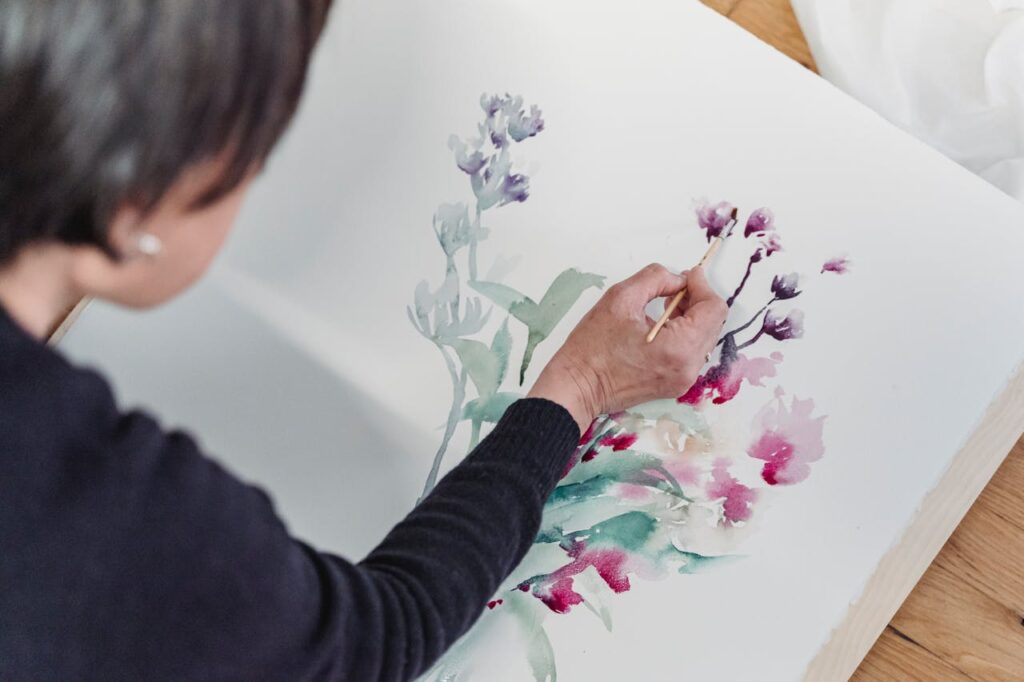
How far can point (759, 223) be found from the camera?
2.55ft

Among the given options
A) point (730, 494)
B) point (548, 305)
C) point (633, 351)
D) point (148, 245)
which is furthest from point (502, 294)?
point (148, 245)

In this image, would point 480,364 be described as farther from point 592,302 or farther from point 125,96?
point 125,96

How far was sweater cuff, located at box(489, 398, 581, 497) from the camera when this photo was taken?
693 millimetres

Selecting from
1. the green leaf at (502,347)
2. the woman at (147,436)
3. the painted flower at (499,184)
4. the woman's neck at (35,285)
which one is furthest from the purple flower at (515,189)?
the woman's neck at (35,285)

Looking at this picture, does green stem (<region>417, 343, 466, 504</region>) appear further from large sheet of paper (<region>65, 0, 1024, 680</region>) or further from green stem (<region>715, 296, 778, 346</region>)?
green stem (<region>715, 296, 778, 346</region>)

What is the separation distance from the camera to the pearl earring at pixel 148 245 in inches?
18.6

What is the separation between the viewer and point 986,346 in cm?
72

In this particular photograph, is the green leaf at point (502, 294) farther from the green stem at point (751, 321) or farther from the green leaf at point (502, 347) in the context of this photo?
the green stem at point (751, 321)

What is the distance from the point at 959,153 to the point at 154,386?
75cm

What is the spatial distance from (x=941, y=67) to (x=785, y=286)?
270mm

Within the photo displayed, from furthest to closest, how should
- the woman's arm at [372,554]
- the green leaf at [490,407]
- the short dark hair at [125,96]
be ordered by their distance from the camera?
the green leaf at [490,407] < the woman's arm at [372,554] < the short dark hair at [125,96]

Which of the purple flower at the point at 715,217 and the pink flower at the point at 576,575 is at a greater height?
the purple flower at the point at 715,217

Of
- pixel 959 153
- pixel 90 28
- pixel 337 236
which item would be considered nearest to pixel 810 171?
pixel 959 153

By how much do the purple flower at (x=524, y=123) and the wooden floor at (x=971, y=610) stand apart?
46cm
